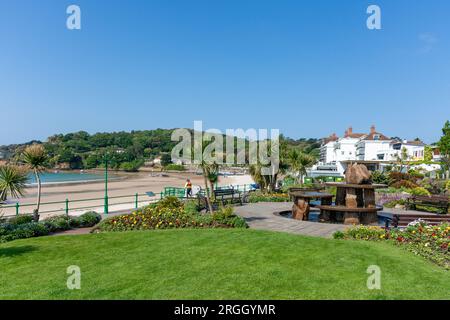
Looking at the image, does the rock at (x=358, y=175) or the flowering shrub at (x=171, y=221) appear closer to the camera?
the flowering shrub at (x=171, y=221)

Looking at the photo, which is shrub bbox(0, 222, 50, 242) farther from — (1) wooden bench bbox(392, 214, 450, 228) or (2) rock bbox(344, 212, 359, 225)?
(1) wooden bench bbox(392, 214, 450, 228)

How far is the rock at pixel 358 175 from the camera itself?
1431 cm

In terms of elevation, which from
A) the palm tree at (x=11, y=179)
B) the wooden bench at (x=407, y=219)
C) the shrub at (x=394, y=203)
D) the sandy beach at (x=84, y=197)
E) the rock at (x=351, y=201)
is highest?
the palm tree at (x=11, y=179)

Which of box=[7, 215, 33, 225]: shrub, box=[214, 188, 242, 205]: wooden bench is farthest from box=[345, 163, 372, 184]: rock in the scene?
box=[7, 215, 33, 225]: shrub

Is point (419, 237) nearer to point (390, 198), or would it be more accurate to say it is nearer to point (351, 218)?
point (351, 218)

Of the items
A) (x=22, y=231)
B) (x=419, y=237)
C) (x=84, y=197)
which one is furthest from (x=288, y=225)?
(x=84, y=197)

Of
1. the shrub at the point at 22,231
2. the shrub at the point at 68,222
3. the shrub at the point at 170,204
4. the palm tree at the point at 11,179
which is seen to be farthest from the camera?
the shrub at the point at 170,204

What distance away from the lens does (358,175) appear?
47.3 feet

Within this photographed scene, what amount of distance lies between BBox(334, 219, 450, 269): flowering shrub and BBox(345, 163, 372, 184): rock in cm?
336

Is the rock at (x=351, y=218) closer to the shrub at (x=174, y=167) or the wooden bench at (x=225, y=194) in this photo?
the wooden bench at (x=225, y=194)

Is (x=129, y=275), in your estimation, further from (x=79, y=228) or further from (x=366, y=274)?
(x=79, y=228)

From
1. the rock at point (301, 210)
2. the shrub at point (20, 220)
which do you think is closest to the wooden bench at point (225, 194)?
the rock at point (301, 210)

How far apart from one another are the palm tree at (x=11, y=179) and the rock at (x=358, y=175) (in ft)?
48.6
